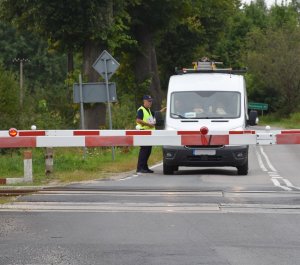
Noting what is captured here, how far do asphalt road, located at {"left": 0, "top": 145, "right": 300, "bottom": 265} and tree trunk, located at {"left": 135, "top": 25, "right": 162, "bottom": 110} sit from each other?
89.2 feet

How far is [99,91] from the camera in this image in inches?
862

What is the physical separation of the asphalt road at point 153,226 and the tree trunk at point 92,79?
15.2 meters

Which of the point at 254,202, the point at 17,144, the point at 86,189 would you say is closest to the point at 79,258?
the point at 254,202

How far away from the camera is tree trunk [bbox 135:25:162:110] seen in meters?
40.6

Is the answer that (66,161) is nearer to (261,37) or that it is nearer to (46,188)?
(46,188)

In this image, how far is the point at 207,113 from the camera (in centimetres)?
1825

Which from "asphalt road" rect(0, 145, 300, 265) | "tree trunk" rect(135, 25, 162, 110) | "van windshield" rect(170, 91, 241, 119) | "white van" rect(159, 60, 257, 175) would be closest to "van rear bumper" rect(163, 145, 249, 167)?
"white van" rect(159, 60, 257, 175)

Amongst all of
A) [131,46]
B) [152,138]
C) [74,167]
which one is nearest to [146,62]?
[131,46]

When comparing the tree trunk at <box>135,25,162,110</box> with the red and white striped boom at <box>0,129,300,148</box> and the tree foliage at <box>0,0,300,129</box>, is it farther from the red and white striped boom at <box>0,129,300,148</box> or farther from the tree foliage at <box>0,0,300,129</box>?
the red and white striped boom at <box>0,129,300,148</box>

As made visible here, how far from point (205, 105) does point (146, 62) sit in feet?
75.2

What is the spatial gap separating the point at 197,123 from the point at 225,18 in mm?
35412

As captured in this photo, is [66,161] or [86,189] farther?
[66,161]

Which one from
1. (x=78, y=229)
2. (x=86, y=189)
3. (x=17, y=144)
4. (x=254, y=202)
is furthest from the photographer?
(x=17, y=144)

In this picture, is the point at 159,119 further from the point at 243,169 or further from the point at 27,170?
the point at 27,170
